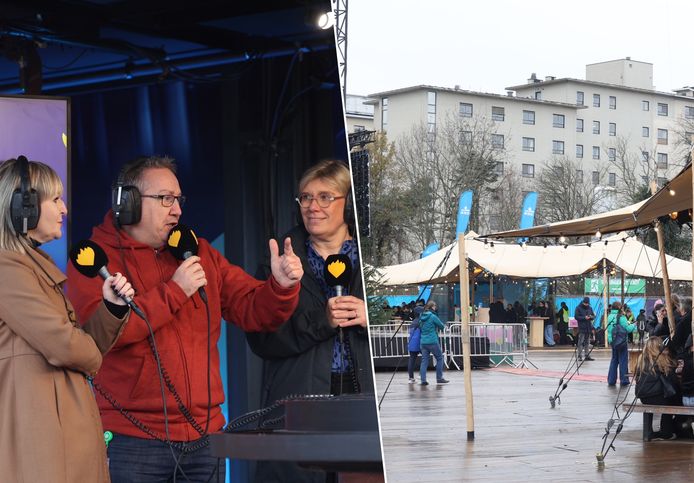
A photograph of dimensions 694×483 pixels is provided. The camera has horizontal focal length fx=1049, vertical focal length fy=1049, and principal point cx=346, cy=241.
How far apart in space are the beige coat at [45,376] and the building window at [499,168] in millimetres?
8264

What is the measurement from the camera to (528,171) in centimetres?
1016

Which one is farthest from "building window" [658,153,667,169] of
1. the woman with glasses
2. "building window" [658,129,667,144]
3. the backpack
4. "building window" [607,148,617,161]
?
the woman with glasses

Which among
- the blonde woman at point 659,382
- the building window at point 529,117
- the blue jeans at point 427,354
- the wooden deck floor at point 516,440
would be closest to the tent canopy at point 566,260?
the blue jeans at point 427,354

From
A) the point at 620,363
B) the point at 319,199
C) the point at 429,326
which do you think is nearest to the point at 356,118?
the point at 319,199

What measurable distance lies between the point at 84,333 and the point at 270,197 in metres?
0.49

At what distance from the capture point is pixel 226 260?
2.25m

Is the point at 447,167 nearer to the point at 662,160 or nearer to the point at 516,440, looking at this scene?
the point at 662,160

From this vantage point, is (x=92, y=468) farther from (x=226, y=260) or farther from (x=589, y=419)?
(x=589, y=419)

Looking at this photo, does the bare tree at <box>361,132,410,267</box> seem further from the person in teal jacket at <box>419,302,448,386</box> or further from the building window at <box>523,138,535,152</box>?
the person in teal jacket at <box>419,302,448,386</box>

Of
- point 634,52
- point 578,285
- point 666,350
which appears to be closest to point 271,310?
point 666,350

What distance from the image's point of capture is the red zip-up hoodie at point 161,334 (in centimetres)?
213

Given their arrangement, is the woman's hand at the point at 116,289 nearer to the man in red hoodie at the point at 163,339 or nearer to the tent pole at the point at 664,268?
the man in red hoodie at the point at 163,339

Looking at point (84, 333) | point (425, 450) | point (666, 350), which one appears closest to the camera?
point (84, 333)

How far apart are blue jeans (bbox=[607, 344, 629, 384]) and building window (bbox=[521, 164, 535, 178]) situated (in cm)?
400
